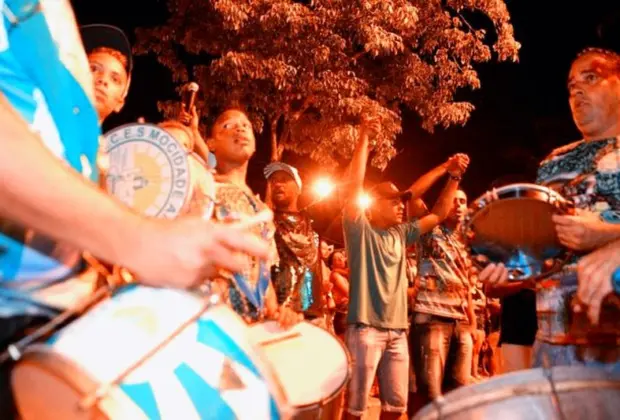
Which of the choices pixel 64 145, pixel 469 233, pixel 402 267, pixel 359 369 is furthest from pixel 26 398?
pixel 402 267

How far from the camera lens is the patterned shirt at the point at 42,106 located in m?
1.30

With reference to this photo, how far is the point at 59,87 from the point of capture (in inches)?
55.5

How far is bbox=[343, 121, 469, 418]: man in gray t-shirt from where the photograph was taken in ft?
19.4

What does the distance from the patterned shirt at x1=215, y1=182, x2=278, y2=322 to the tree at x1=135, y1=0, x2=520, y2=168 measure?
734cm

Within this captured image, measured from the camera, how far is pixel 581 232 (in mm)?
2826

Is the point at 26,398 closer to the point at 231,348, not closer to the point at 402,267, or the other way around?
the point at 231,348

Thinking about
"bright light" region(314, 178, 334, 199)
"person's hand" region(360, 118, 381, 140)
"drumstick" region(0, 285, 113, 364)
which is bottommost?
"drumstick" region(0, 285, 113, 364)

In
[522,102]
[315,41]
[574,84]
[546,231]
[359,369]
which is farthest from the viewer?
[522,102]

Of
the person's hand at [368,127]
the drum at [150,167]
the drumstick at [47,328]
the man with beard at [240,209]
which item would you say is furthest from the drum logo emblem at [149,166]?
the person's hand at [368,127]

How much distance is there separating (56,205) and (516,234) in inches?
95.8

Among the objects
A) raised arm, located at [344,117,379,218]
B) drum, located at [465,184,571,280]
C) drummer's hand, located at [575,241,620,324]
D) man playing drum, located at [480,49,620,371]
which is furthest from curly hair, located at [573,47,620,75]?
raised arm, located at [344,117,379,218]

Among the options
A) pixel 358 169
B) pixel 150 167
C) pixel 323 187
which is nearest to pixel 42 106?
pixel 150 167

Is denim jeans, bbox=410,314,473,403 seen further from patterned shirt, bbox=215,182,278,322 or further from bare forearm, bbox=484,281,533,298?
bare forearm, bbox=484,281,533,298

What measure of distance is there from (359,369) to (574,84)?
323cm
